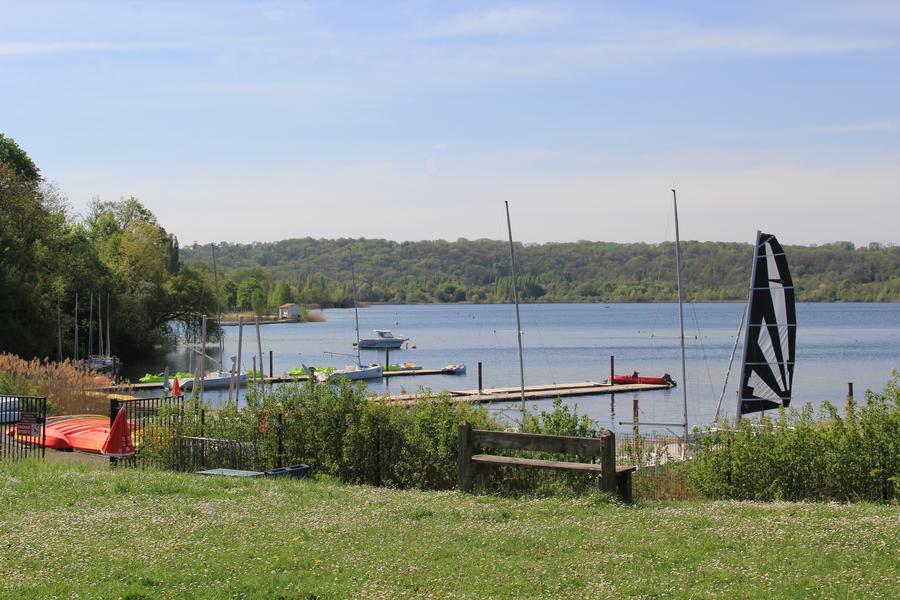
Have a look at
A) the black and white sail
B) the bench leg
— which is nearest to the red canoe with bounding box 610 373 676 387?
the black and white sail

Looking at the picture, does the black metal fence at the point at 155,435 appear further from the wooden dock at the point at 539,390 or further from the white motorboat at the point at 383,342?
the white motorboat at the point at 383,342

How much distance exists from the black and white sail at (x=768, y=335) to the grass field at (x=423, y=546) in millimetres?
18708

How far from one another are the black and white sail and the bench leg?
19270 mm

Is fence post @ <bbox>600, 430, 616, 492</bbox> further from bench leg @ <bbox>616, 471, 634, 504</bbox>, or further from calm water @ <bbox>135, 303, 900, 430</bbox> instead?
calm water @ <bbox>135, 303, 900, 430</bbox>

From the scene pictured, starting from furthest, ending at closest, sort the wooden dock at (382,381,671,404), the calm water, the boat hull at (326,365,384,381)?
the boat hull at (326,365,384,381)
the calm water
the wooden dock at (382,381,671,404)

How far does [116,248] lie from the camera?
9512 centimetres

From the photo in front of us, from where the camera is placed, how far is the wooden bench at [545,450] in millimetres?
12008

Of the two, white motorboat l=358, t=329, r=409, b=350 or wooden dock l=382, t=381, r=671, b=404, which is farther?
white motorboat l=358, t=329, r=409, b=350

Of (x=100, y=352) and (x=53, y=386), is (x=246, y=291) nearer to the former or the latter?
(x=100, y=352)

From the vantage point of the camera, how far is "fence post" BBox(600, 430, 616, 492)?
11914 mm

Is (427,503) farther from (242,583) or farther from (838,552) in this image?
(838,552)

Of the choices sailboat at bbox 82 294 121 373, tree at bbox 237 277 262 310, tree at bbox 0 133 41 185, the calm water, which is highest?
tree at bbox 0 133 41 185

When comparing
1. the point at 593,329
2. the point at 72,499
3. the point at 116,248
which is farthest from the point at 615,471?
the point at 593,329

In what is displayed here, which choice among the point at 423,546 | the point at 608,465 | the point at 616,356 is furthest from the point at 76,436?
the point at 616,356
